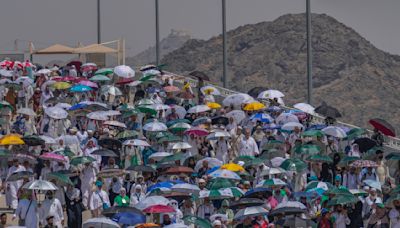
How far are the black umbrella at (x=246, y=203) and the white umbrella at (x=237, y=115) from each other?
11.1 meters

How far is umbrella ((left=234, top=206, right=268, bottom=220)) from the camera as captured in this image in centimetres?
2631

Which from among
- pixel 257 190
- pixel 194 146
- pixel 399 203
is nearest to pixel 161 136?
pixel 194 146

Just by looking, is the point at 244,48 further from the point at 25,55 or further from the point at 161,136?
the point at 161,136

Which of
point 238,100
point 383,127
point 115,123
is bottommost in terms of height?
point 383,127

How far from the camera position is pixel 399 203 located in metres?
27.2

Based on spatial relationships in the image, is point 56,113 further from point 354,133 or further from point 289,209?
point 289,209

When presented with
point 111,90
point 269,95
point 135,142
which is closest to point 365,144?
point 135,142

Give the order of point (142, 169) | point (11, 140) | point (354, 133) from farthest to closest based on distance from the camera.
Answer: point (354, 133) → point (11, 140) → point (142, 169)

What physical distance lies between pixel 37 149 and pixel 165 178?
4.38m

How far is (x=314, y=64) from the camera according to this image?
134 metres

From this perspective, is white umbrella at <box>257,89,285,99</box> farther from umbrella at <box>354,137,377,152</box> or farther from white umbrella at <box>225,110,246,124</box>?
umbrella at <box>354,137,377,152</box>

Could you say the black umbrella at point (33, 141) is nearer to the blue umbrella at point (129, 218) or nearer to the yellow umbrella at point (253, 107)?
the yellow umbrella at point (253, 107)

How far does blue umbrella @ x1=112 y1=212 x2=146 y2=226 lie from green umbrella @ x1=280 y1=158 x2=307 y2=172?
221 inches

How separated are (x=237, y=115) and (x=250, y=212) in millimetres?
12353
